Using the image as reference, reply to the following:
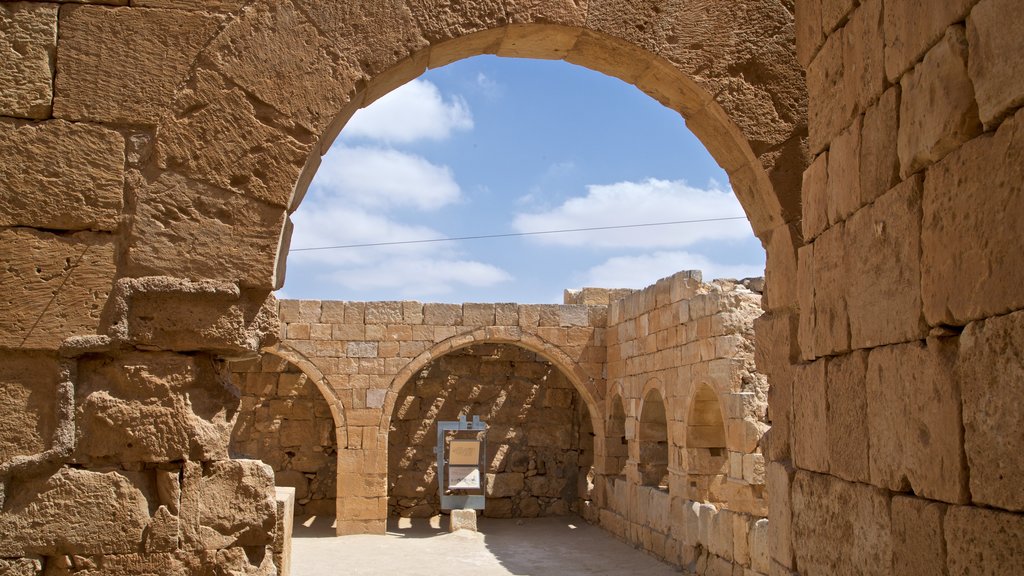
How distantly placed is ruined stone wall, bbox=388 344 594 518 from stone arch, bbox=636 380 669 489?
13.9 feet

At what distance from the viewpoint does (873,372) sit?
2840 millimetres

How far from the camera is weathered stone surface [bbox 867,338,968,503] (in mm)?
2305

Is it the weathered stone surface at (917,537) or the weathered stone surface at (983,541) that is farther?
the weathered stone surface at (917,537)

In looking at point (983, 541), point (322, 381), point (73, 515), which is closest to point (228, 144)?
point (73, 515)

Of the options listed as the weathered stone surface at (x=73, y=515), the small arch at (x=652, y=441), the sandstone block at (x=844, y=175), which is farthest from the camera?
the small arch at (x=652, y=441)

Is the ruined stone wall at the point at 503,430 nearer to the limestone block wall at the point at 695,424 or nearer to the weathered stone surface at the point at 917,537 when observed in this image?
the limestone block wall at the point at 695,424

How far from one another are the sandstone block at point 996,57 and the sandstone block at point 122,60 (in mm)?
2930

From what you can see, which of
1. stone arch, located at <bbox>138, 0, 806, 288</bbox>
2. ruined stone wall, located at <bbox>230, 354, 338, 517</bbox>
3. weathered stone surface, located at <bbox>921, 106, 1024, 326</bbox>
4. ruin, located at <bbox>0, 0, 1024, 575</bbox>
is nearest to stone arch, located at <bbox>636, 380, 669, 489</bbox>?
ruined stone wall, located at <bbox>230, 354, 338, 517</bbox>

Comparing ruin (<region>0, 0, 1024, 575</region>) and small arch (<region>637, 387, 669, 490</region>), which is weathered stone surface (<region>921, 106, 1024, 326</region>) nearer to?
ruin (<region>0, 0, 1024, 575</region>)

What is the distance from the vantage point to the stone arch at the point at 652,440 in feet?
41.9

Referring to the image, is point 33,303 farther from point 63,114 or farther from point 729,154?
point 729,154

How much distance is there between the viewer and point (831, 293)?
10.7 feet

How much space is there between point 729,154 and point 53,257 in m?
3.04

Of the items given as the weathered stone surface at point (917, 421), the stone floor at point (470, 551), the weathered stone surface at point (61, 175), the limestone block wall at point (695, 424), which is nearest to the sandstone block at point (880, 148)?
the weathered stone surface at point (917, 421)
